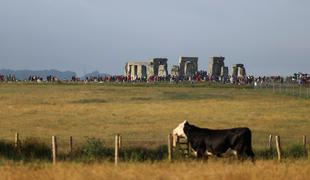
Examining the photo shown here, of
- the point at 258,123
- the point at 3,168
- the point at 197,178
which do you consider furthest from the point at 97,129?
the point at 197,178

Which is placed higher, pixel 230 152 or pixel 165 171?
pixel 165 171

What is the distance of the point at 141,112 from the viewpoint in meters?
55.5

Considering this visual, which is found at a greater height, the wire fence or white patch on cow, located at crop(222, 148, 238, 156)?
the wire fence

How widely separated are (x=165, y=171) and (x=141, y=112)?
112 ft

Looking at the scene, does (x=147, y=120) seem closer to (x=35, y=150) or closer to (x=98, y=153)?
(x=35, y=150)

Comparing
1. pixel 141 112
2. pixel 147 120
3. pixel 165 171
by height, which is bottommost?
pixel 147 120

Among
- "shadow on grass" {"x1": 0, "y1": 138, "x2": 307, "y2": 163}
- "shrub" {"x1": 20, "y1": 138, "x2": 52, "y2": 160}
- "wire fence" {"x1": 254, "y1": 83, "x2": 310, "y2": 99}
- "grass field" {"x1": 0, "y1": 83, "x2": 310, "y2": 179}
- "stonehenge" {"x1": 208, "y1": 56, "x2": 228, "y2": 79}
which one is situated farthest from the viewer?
"stonehenge" {"x1": 208, "y1": 56, "x2": 228, "y2": 79}

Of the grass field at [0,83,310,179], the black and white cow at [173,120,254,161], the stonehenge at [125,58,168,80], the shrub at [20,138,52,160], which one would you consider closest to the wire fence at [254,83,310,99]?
the grass field at [0,83,310,179]

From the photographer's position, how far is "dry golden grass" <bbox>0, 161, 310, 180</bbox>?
19750mm

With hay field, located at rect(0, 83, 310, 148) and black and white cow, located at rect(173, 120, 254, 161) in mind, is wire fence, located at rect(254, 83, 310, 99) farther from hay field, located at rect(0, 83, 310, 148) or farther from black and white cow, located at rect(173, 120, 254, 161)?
black and white cow, located at rect(173, 120, 254, 161)

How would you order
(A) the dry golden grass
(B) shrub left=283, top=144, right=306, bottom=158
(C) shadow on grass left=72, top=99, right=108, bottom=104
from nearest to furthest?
(A) the dry golden grass, (B) shrub left=283, top=144, right=306, bottom=158, (C) shadow on grass left=72, top=99, right=108, bottom=104

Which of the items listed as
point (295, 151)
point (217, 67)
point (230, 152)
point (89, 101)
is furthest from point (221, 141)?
point (217, 67)

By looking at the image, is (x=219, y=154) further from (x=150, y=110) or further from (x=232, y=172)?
(x=150, y=110)

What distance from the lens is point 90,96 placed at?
71375 millimetres
